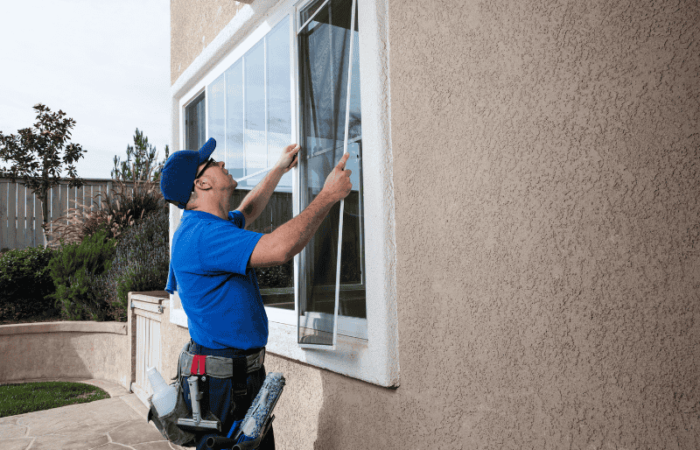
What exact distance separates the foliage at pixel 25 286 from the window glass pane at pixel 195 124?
444 cm

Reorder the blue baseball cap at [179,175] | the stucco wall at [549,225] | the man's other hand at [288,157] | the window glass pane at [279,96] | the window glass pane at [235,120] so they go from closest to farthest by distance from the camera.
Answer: the stucco wall at [549,225]
the blue baseball cap at [179,175]
the man's other hand at [288,157]
the window glass pane at [279,96]
the window glass pane at [235,120]

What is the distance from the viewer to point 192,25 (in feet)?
14.0

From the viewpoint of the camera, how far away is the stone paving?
155 inches

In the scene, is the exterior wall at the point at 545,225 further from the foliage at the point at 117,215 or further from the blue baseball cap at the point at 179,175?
A: the foliage at the point at 117,215

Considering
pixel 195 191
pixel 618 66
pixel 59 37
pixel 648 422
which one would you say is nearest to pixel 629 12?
pixel 618 66

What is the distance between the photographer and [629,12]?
3.73 ft

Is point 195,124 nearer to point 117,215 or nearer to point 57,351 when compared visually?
point 57,351

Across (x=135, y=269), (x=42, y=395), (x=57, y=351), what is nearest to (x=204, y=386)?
(x=42, y=395)

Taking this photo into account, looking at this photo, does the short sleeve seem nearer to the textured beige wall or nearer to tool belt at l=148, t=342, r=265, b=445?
tool belt at l=148, t=342, r=265, b=445

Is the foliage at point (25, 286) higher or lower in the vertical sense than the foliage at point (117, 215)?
lower

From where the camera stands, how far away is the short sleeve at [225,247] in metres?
1.74

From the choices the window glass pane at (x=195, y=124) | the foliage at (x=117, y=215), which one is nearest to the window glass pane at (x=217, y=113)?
the window glass pane at (x=195, y=124)

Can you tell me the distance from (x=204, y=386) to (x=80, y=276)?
6.00 meters

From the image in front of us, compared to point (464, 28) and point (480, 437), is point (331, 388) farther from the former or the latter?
point (464, 28)
